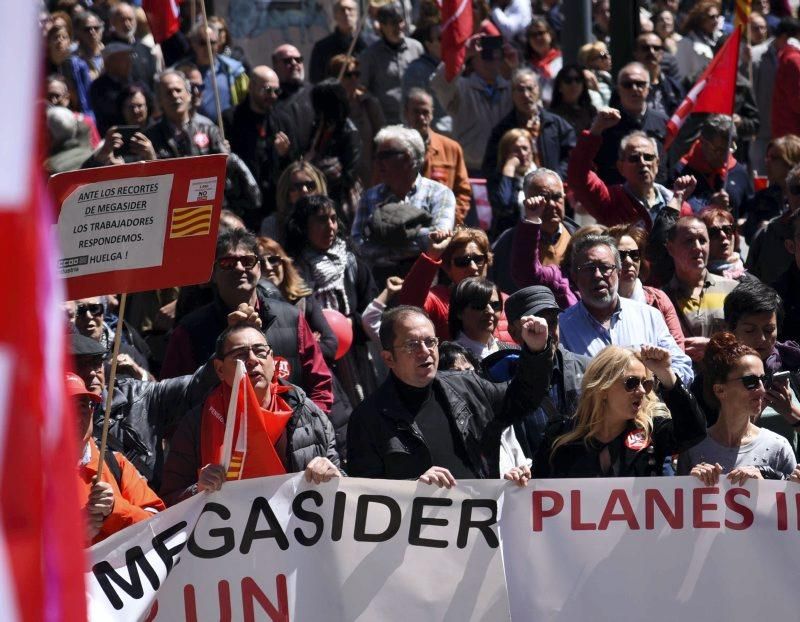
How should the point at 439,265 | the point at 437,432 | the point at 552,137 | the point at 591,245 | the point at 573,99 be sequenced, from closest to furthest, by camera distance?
the point at 437,432
the point at 591,245
the point at 439,265
the point at 552,137
the point at 573,99

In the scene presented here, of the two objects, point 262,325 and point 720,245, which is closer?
point 262,325

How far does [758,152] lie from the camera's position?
13.3m

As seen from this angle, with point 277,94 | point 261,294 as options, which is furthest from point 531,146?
point 261,294

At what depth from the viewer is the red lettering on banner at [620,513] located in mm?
5316

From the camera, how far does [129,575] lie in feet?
16.9

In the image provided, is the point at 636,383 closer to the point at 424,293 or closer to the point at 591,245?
the point at 591,245

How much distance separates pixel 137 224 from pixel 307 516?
1.17 m

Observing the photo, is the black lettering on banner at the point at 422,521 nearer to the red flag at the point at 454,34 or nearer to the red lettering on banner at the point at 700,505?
the red lettering on banner at the point at 700,505

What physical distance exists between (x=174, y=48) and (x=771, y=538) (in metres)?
9.27

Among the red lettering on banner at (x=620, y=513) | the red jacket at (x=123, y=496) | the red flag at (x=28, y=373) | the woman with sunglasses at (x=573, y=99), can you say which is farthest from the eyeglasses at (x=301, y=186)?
the red flag at (x=28, y=373)

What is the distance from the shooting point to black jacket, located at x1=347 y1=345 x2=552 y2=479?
5.55 metres

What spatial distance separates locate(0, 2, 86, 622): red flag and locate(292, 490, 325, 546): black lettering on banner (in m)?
3.25

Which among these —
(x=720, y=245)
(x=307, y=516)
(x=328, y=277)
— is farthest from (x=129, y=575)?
(x=720, y=245)

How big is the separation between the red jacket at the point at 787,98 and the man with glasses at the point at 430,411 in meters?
6.84
